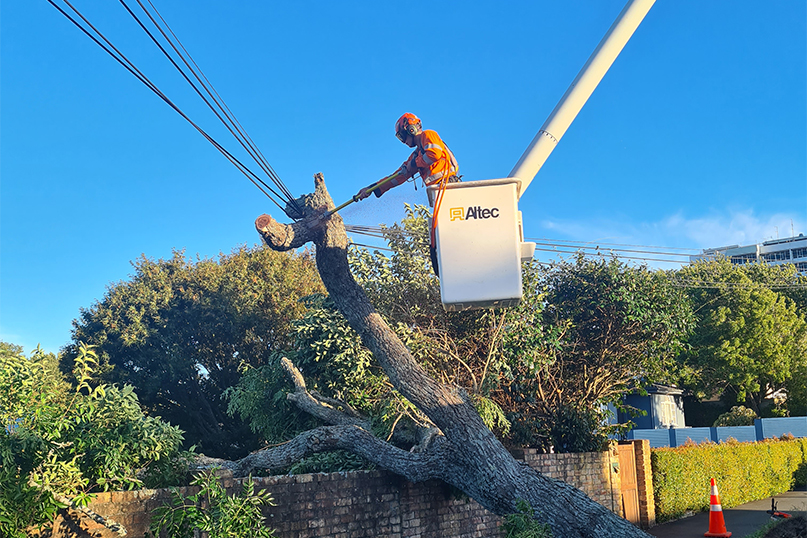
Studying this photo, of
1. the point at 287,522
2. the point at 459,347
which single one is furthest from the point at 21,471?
the point at 459,347

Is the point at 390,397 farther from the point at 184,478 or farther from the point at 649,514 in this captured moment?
the point at 649,514

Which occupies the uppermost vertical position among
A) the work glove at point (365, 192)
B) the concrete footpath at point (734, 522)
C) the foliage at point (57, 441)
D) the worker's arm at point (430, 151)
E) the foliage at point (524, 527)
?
the worker's arm at point (430, 151)

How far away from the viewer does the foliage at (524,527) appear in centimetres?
695

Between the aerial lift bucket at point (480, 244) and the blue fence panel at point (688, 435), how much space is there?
1983 centimetres

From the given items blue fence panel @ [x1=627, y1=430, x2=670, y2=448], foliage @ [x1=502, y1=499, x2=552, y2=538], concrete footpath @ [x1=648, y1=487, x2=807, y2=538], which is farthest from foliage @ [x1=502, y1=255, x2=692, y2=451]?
blue fence panel @ [x1=627, y1=430, x2=670, y2=448]

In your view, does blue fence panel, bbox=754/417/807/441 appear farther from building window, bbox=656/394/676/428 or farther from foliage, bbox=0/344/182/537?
foliage, bbox=0/344/182/537

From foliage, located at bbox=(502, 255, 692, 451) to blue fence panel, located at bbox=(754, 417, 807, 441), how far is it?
11917mm

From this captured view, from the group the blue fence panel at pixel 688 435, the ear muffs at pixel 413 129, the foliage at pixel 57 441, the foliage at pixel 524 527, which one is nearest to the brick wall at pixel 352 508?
the foliage at pixel 57 441

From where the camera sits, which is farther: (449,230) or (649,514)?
(649,514)

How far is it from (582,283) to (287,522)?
851cm

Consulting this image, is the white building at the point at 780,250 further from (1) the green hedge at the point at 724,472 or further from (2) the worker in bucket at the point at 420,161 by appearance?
(2) the worker in bucket at the point at 420,161

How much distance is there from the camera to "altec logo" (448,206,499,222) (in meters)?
6.03

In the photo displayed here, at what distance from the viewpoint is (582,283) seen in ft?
44.7

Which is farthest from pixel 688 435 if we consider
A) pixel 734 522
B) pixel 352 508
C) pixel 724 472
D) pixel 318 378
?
pixel 352 508
